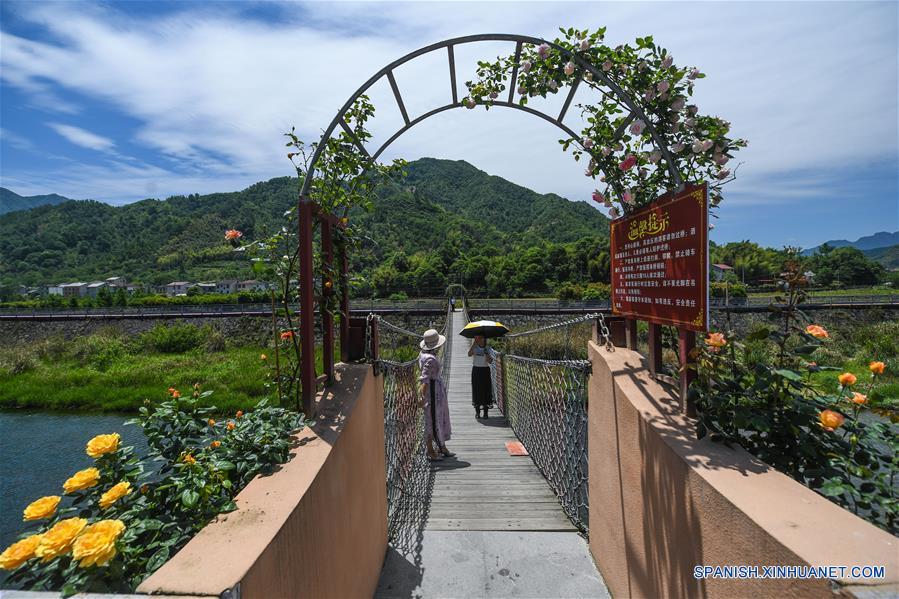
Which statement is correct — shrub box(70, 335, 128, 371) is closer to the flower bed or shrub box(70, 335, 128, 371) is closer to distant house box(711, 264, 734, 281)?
the flower bed

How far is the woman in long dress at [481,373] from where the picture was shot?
5.16 metres

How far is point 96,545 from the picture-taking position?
76 cm

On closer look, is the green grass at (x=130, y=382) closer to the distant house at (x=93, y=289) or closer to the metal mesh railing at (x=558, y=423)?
the metal mesh railing at (x=558, y=423)

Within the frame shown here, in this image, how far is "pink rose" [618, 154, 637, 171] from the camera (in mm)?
1993

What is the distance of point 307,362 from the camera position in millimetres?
1700

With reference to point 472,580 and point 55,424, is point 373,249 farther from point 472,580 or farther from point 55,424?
point 55,424

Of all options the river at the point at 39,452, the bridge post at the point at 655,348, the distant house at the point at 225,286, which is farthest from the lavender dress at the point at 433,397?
the distant house at the point at 225,286

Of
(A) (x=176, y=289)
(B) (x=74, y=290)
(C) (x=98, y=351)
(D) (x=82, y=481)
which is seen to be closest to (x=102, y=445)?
(D) (x=82, y=481)

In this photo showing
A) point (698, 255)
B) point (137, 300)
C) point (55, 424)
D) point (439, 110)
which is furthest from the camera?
point (137, 300)

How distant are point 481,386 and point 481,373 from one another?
224 mm

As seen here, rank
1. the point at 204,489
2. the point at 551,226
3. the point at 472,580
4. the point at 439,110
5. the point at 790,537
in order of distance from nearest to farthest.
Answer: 1. the point at 790,537
2. the point at 204,489
3. the point at 472,580
4. the point at 439,110
5. the point at 551,226

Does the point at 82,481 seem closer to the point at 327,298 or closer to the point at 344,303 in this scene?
the point at 327,298

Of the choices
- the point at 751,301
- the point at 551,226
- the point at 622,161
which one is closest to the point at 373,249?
the point at 622,161

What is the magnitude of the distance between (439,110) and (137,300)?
40.4m
